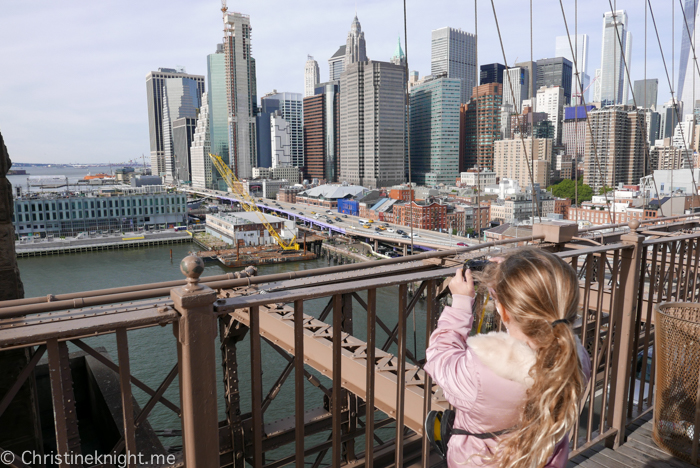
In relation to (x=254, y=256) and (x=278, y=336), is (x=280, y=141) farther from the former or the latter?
(x=278, y=336)

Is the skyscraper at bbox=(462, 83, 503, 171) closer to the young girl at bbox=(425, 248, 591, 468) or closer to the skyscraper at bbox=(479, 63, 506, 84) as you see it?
the skyscraper at bbox=(479, 63, 506, 84)

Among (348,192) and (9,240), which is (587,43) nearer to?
(348,192)

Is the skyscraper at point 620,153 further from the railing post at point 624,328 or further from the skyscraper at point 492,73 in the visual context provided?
the skyscraper at point 492,73

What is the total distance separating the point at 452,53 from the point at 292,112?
131 feet

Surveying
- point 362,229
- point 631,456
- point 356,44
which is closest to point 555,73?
point 356,44

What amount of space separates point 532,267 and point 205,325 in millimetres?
541

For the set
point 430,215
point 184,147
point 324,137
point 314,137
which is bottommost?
point 430,215

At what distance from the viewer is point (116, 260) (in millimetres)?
26828

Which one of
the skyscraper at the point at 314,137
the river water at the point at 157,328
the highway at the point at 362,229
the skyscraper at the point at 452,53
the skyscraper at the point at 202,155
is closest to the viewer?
the river water at the point at 157,328

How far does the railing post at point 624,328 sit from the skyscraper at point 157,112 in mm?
107636

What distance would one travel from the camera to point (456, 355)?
0.75 metres

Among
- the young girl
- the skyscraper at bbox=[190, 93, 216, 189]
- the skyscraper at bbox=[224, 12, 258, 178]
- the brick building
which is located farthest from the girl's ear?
the skyscraper at bbox=[190, 93, 216, 189]

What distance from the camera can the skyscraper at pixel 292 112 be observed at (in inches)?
3241

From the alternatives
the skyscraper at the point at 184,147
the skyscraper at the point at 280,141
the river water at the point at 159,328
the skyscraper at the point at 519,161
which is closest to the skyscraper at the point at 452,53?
the skyscraper at the point at 280,141
